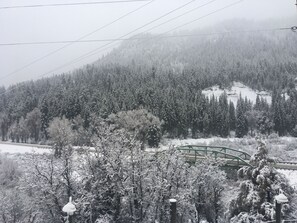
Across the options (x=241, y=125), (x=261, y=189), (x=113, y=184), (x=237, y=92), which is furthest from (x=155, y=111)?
(x=237, y=92)

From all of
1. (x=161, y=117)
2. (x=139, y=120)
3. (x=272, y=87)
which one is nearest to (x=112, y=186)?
(x=139, y=120)

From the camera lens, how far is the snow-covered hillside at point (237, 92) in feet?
533

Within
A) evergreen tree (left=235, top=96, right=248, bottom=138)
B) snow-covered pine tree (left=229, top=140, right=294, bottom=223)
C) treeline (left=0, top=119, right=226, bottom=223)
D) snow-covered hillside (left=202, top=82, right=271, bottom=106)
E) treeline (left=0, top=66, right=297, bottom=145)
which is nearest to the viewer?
snow-covered pine tree (left=229, top=140, right=294, bottom=223)

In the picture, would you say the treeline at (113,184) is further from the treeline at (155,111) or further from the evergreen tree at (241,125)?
the evergreen tree at (241,125)

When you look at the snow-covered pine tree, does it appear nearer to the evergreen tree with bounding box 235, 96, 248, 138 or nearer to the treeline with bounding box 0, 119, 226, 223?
Answer: the treeline with bounding box 0, 119, 226, 223

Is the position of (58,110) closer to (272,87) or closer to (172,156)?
(172,156)

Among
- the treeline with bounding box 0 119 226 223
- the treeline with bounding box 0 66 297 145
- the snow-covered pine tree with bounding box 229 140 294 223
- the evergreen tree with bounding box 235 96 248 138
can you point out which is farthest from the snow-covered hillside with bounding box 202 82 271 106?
the snow-covered pine tree with bounding box 229 140 294 223

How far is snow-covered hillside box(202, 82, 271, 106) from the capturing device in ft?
533

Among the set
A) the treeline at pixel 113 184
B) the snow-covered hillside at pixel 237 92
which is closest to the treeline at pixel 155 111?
the snow-covered hillside at pixel 237 92

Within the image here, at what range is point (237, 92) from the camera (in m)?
170

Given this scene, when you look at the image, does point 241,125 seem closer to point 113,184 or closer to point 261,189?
point 113,184

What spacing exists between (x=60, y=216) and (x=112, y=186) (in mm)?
5326

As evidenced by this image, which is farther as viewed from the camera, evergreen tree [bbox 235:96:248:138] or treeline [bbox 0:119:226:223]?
evergreen tree [bbox 235:96:248:138]

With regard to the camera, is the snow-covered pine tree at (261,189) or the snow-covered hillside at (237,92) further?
the snow-covered hillside at (237,92)
